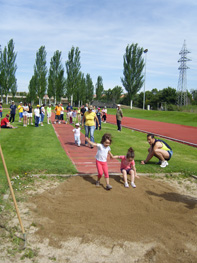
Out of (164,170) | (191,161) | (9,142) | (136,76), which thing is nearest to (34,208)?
(164,170)

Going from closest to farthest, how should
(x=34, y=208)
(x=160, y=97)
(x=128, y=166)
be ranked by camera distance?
(x=34, y=208)
(x=128, y=166)
(x=160, y=97)

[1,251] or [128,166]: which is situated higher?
[128,166]

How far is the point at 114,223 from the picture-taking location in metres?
4.79

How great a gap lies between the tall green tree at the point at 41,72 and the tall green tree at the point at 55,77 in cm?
143

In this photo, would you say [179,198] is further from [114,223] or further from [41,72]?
[41,72]

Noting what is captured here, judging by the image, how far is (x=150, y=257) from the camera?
3818 mm

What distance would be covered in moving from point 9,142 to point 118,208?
8616 mm

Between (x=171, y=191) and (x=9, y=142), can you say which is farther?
(x=9, y=142)

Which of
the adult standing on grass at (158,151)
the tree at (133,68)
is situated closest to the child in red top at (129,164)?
the adult standing on grass at (158,151)

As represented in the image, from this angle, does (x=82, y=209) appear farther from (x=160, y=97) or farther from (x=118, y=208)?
(x=160, y=97)

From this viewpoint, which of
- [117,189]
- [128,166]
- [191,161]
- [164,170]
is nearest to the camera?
[117,189]

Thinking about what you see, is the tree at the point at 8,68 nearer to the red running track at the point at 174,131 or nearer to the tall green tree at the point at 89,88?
the tall green tree at the point at 89,88

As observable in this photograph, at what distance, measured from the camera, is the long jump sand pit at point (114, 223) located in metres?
3.89

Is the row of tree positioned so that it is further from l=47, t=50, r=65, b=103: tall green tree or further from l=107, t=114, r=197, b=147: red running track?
l=107, t=114, r=197, b=147: red running track
